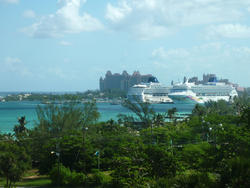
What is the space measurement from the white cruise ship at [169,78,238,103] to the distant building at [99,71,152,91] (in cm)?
7098

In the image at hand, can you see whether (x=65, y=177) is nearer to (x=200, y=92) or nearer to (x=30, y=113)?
(x=30, y=113)

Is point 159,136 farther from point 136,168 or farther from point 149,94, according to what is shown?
point 149,94

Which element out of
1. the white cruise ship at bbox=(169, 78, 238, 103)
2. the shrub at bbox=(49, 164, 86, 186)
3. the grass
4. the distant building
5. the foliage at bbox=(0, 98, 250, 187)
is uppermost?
the distant building

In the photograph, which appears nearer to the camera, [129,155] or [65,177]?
[129,155]

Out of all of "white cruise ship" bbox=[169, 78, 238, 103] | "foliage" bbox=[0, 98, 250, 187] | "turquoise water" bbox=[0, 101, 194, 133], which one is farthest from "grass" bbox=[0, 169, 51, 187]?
"white cruise ship" bbox=[169, 78, 238, 103]

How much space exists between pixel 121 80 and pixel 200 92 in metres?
87.4

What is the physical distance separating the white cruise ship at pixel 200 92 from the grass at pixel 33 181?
2615 inches

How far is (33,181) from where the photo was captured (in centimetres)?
1859

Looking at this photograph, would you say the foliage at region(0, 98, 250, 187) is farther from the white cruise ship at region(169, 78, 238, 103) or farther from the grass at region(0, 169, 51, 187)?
the white cruise ship at region(169, 78, 238, 103)

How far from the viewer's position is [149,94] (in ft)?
310

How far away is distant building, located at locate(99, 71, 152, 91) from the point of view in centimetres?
16600

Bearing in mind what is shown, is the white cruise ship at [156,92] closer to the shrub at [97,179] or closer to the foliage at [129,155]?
the foliage at [129,155]

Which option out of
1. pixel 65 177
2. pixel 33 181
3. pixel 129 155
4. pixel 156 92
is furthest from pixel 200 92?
pixel 129 155

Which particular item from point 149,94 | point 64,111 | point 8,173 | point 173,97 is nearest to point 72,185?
point 8,173
